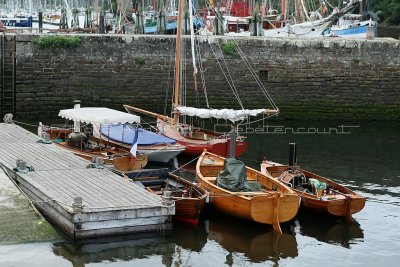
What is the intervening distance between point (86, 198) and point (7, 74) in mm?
16794

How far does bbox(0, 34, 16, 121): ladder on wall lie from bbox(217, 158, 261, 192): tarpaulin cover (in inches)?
621

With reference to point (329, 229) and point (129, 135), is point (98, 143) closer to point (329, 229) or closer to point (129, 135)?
point (129, 135)

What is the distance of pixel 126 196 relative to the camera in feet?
70.5

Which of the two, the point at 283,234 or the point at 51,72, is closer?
the point at 283,234

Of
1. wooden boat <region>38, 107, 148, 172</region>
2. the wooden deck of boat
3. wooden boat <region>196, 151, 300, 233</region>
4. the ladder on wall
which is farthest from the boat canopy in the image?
the ladder on wall

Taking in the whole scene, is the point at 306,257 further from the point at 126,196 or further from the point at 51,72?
the point at 51,72

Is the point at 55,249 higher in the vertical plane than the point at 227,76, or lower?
lower

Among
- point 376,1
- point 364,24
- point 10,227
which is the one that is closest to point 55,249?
point 10,227

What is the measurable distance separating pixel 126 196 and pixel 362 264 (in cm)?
565

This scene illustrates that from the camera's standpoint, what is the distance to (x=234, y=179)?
74.5 ft

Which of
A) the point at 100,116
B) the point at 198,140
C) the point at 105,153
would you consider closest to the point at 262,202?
the point at 105,153

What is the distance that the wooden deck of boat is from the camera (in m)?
20.0

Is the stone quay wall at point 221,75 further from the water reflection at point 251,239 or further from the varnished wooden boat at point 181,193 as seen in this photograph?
the water reflection at point 251,239

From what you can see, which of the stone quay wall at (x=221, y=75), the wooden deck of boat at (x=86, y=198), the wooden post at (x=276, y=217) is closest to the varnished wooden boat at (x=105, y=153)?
the wooden deck of boat at (x=86, y=198)
